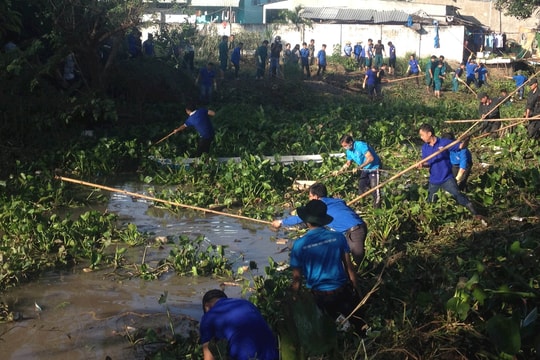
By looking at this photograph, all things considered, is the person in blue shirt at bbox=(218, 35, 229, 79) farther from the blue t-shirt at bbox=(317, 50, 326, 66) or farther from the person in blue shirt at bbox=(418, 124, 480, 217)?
the person in blue shirt at bbox=(418, 124, 480, 217)

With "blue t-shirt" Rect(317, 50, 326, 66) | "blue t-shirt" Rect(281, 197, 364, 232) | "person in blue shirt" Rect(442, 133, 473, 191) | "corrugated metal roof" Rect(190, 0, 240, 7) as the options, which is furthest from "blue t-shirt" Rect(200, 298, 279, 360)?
"corrugated metal roof" Rect(190, 0, 240, 7)

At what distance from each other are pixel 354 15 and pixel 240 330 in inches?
1370

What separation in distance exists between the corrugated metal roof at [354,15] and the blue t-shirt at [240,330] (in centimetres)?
3340

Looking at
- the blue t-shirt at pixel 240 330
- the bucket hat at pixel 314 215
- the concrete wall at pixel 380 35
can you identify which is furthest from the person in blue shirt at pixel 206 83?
the blue t-shirt at pixel 240 330

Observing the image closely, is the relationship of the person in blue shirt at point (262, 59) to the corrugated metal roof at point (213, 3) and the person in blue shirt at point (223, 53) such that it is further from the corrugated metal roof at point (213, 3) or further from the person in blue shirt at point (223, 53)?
the corrugated metal roof at point (213, 3)

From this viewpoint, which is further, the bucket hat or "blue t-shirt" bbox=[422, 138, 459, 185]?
"blue t-shirt" bbox=[422, 138, 459, 185]

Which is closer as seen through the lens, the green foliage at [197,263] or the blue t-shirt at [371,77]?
→ the green foliage at [197,263]

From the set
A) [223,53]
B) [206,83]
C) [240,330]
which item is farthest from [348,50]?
[240,330]

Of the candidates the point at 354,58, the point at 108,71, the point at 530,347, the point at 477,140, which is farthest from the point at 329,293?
the point at 354,58

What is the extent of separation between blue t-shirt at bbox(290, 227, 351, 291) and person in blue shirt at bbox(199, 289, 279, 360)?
884mm

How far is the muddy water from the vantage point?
21.3ft

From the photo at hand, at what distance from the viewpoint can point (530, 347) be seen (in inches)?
177

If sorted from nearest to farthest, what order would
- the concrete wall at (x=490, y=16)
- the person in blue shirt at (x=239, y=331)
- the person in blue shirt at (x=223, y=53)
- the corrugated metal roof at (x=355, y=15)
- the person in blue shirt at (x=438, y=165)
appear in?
the person in blue shirt at (x=239, y=331), the person in blue shirt at (x=438, y=165), the person in blue shirt at (x=223, y=53), the corrugated metal roof at (x=355, y=15), the concrete wall at (x=490, y=16)

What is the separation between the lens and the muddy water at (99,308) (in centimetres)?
649
